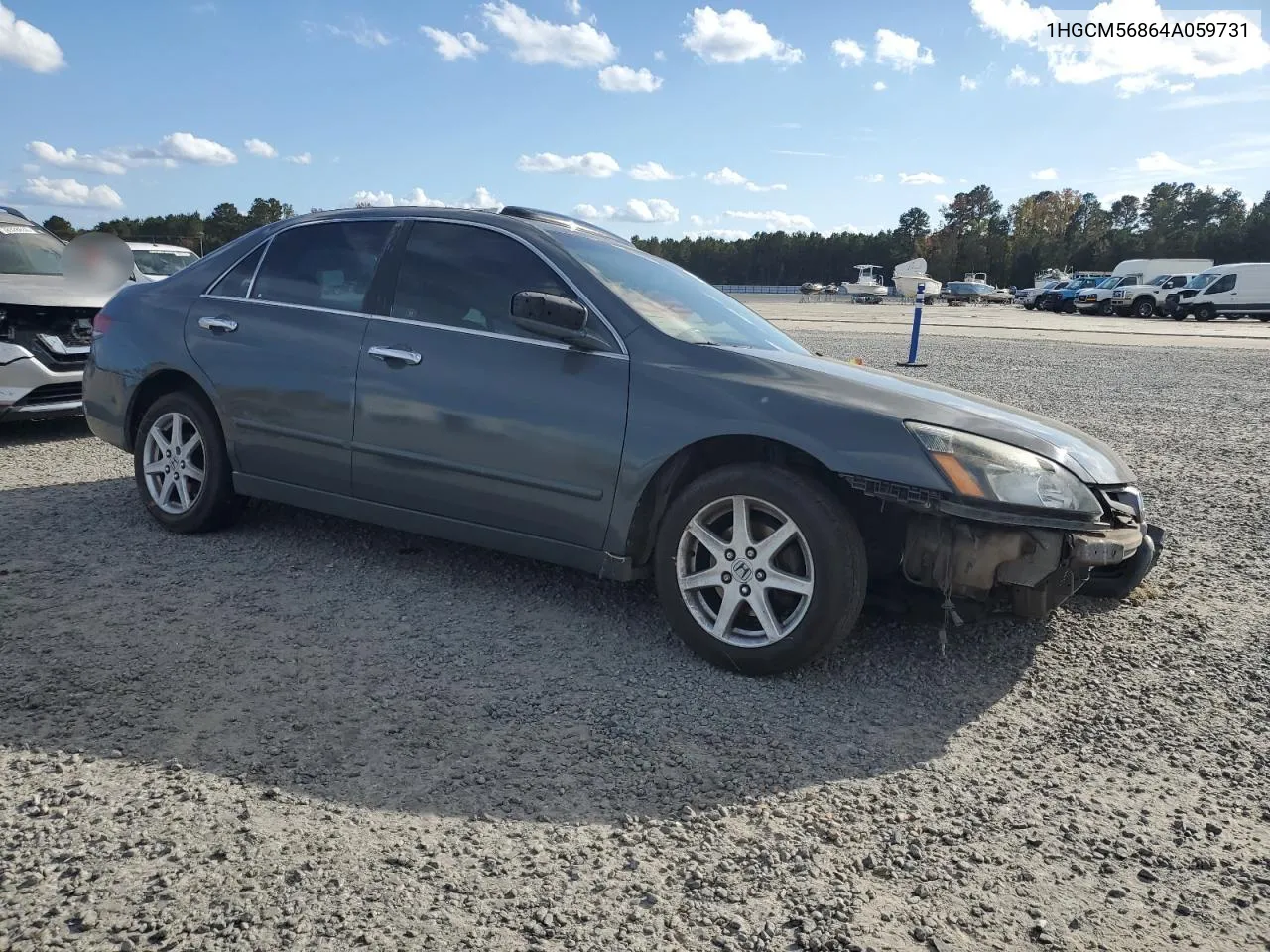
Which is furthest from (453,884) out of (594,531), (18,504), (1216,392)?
(1216,392)

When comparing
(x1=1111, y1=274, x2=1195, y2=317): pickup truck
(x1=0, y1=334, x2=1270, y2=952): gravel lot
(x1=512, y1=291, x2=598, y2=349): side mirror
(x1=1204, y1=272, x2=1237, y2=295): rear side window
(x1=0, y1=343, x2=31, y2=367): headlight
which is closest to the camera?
(x1=0, y1=334, x2=1270, y2=952): gravel lot

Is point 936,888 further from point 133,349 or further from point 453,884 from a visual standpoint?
point 133,349

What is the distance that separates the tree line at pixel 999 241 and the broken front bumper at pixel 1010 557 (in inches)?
3786

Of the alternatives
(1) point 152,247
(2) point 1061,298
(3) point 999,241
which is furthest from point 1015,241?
(1) point 152,247

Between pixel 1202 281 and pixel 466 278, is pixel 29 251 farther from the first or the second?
pixel 1202 281

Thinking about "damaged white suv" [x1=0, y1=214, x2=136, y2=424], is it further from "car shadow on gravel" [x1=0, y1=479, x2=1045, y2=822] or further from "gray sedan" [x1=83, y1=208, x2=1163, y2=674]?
"car shadow on gravel" [x1=0, y1=479, x2=1045, y2=822]

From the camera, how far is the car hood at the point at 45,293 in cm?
702

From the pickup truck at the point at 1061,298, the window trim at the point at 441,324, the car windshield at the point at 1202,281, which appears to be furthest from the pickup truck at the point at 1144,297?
the window trim at the point at 441,324

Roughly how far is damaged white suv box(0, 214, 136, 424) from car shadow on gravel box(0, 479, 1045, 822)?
291cm

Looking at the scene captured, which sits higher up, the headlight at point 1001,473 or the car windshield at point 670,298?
the car windshield at point 670,298

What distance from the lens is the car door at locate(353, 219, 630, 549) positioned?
362cm

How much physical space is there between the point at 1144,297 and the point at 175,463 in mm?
47063

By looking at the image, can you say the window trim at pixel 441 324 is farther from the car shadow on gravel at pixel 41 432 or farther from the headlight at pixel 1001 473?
the car shadow on gravel at pixel 41 432

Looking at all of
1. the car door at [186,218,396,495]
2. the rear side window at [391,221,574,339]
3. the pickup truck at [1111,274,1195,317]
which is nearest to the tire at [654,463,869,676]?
the rear side window at [391,221,574,339]
